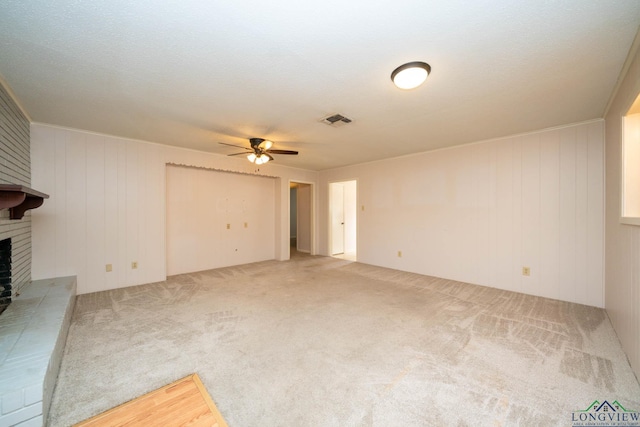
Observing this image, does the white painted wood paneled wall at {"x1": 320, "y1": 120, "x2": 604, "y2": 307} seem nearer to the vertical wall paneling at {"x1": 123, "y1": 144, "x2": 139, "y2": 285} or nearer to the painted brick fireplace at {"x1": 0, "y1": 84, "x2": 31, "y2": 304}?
the vertical wall paneling at {"x1": 123, "y1": 144, "x2": 139, "y2": 285}

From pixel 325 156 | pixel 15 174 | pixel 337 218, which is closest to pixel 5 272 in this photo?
pixel 15 174

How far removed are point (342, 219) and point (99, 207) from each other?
17.2ft

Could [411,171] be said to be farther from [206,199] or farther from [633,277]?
[206,199]

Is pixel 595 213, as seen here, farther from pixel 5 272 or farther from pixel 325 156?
pixel 5 272

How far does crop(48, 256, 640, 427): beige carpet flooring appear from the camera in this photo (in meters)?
1.52

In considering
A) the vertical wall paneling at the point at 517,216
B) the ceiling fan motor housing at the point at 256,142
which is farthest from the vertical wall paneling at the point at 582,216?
the ceiling fan motor housing at the point at 256,142

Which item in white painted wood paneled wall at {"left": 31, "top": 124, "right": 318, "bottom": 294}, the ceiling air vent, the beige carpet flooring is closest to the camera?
the beige carpet flooring

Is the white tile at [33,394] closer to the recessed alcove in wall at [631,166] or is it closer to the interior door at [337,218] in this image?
the recessed alcove in wall at [631,166]

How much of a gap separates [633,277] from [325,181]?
5409 mm

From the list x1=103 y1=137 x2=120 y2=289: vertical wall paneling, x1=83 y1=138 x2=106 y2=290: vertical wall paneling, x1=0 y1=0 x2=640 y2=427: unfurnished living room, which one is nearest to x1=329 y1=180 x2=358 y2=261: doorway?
x1=0 y1=0 x2=640 y2=427: unfurnished living room

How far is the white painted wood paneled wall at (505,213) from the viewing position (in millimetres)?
3178

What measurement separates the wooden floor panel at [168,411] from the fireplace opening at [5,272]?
85.1 inches

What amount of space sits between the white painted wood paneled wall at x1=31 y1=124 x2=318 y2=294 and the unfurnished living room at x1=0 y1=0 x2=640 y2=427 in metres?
0.03

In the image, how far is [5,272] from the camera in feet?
8.26
